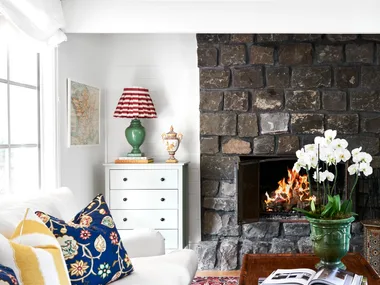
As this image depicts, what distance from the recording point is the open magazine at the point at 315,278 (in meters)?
2.00

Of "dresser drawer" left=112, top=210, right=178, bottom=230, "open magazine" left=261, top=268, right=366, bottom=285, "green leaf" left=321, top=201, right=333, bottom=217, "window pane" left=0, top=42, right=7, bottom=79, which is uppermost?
"window pane" left=0, top=42, right=7, bottom=79

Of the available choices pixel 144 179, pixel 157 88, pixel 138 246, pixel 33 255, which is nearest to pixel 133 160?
pixel 144 179

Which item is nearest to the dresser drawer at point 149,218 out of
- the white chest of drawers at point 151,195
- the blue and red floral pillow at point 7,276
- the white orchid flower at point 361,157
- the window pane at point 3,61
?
the white chest of drawers at point 151,195

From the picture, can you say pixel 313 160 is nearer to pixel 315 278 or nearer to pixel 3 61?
pixel 315 278

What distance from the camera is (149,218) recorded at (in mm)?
4414

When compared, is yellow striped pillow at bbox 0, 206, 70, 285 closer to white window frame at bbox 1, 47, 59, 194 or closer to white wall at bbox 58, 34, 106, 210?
white window frame at bbox 1, 47, 59, 194

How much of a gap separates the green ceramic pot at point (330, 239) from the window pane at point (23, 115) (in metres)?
1.92

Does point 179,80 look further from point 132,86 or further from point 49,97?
point 49,97

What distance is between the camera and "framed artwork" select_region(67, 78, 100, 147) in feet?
12.8

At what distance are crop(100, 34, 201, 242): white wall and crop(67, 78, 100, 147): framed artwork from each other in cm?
30

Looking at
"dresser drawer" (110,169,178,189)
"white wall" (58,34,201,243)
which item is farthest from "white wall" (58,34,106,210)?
"dresser drawer" (110,169,178,189)

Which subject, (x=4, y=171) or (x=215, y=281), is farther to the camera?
(x=215, y=281)

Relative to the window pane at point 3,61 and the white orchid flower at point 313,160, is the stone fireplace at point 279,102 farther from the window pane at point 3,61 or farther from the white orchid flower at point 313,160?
the white orchid flower at point 313,160

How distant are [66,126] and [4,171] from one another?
815 millimetres
